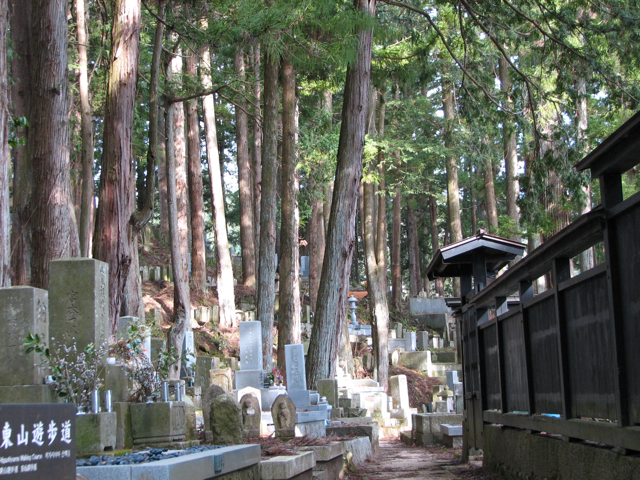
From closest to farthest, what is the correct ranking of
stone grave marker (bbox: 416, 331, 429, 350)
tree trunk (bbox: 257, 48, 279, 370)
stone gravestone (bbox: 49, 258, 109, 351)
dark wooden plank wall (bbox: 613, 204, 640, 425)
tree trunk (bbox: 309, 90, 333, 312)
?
1. dark wooden plank wall (bbox: 613, 204, 640, 425)
2. stone gravestone (bbox: 49, 258, 109, 351)
3. tree trunk (bbox: 257, 48, 279, 370)
4. tree trunk (bbox: 309, 90, 333, 312)
5. stone grave marker (bbox: 416, 331, 429, 350)

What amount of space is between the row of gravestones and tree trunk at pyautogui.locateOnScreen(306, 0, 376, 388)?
555 centimetres

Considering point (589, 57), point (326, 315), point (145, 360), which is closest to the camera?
point (145, 360)

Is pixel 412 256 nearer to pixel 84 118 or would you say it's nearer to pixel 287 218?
Result: pixel 287 218

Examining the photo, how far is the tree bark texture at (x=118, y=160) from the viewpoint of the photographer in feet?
32.7

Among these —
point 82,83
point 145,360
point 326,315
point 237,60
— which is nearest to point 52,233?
point 145,360

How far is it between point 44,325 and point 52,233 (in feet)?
12.8

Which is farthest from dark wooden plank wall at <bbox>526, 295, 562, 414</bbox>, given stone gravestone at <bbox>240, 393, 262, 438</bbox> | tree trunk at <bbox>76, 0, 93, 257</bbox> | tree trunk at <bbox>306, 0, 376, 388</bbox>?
tree trunk at <bbox>76, 0, 93, 257</bbox>

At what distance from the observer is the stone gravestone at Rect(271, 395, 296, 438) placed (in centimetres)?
945

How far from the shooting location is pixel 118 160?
33.2ft

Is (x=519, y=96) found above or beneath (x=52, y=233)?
above

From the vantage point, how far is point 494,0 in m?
14.0

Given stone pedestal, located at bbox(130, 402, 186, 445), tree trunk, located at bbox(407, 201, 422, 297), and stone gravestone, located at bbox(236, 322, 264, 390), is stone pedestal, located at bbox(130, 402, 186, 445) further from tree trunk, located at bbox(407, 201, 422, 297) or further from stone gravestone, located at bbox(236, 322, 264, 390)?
tree trunk, located at bbox(407, 201, 422, 297)

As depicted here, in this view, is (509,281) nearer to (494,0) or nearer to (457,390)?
(494,0)

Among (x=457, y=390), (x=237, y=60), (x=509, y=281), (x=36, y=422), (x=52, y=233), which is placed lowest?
(x=457, y=390)
